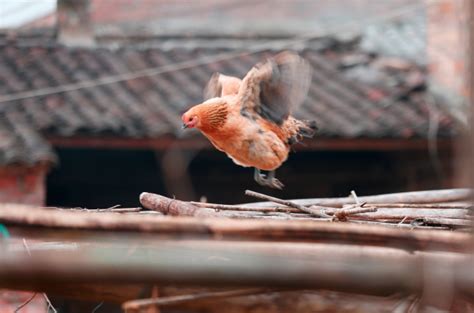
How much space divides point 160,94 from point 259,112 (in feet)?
14.8

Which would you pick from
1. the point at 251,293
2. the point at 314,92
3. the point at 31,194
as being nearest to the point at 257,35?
the point at 314,92

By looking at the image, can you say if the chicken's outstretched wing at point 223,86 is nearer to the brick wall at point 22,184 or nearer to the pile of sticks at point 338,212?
the pile of sticks at point 338,212

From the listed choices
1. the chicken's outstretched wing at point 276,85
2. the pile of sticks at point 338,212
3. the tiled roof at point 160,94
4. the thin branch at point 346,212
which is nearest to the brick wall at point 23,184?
the tiled roof at point 160,94

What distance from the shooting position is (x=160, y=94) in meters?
10.3

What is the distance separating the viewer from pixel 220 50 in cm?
1176

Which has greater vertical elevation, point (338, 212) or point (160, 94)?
point (160, 94)

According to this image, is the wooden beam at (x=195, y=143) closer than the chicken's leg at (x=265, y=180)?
No

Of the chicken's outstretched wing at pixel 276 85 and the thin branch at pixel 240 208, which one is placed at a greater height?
the chicken's outstretched wing at pixel 276 85

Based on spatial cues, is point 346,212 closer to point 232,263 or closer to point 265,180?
point 232,263

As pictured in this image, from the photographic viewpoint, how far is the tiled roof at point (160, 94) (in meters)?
9.16

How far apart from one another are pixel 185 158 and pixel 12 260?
25.4ft

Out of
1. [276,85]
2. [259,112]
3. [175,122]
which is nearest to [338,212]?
[276,85]

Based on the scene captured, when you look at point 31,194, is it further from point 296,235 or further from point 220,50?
point 296,235

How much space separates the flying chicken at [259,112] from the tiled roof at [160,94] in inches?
110
